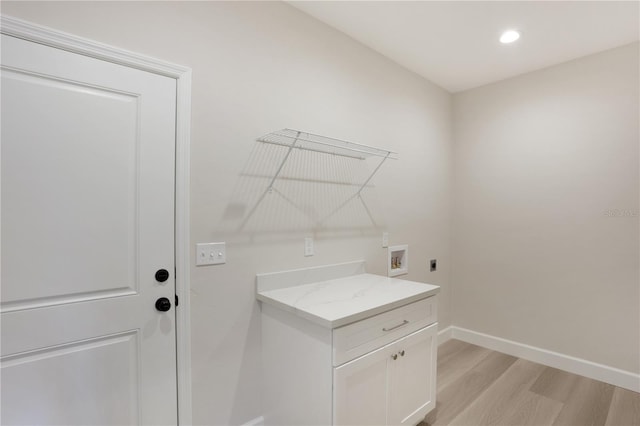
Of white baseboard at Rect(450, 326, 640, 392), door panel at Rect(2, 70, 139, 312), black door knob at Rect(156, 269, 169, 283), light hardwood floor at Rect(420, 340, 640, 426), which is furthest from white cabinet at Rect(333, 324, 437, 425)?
white baseboard at Rect(450, 326, 640, 392)

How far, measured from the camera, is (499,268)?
3.10 m

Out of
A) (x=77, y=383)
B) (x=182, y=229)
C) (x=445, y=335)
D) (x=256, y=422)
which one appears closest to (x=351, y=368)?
(x=256, y=422)

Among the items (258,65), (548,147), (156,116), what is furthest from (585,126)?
(156,116)

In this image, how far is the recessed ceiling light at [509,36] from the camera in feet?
7.55

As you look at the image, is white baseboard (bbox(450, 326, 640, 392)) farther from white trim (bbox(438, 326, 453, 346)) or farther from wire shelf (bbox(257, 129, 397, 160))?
wire shelf (bbox(257, 129, 397, 160))

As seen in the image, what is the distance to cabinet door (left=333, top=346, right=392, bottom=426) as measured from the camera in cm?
143

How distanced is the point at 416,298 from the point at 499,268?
1730 mm

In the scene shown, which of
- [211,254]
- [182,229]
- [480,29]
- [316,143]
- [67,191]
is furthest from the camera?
[480,29]

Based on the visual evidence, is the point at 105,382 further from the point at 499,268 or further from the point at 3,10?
the point at 499,268

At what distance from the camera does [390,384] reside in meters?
1.68

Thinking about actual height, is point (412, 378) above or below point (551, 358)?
above

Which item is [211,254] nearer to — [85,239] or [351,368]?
[85,239]

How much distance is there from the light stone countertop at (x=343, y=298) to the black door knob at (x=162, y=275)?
0.51 metres

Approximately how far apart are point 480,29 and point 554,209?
5.35 ft
